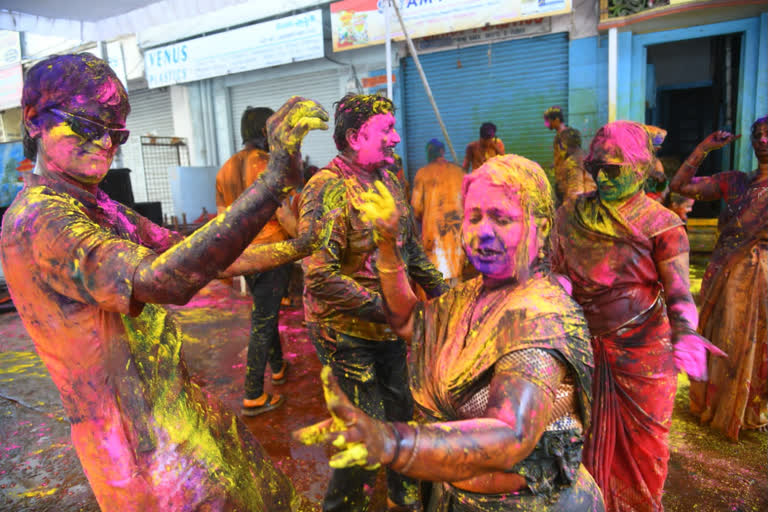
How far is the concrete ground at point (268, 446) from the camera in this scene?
2.80 meters

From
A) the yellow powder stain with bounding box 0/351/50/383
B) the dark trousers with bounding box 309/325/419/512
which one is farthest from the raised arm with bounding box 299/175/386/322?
the yellow powder stain with bounding box 0/351/50/383

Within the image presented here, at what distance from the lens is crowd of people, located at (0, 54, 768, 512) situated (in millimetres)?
1173

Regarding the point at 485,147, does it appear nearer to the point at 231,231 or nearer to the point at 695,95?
the point at 231,231

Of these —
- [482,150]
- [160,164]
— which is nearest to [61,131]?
[482,150]

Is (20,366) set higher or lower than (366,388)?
lower

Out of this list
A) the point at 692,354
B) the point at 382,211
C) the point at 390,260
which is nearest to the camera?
the point at 382,211

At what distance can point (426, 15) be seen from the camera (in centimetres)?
791

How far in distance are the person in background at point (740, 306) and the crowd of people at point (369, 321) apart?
1.39 metres

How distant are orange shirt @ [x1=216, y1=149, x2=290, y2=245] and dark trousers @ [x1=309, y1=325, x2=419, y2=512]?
186 centimetres

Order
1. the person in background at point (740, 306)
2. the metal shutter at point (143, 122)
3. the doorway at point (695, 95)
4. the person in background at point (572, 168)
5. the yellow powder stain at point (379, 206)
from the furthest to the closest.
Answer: the metal shutter at point (143, 122) < the doorway at point (695, 95) < the person in background at point (572, 168) < the person in background at point (740, 306) < the yellow powder stain at point (379, 206)

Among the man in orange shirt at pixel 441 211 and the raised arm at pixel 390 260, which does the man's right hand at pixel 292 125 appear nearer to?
the raised arm at pixel 390 260

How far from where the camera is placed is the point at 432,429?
3.39 ft

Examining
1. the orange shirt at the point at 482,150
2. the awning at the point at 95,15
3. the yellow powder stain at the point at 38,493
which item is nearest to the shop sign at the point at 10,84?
the awning at the point at 95,15

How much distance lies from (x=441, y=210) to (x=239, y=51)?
6.51m
